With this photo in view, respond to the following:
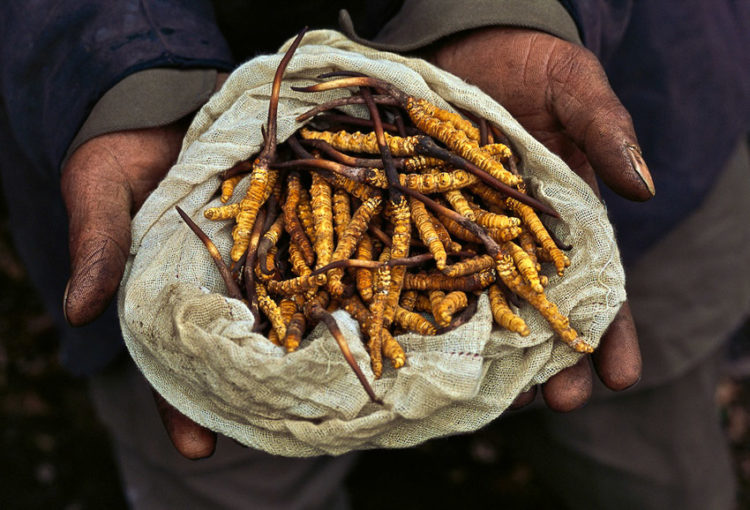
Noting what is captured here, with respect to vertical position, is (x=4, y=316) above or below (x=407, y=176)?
below

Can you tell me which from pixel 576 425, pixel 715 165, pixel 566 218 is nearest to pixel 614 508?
pixel 576 425

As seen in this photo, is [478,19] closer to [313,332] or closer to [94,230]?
[313,332]

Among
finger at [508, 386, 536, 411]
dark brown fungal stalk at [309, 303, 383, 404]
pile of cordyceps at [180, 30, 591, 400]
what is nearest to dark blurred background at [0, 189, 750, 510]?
finger at [508, 386, 536, 411]

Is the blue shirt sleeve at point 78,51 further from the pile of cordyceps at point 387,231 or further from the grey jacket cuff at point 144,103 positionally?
the pile of cordyceps at point 387,231

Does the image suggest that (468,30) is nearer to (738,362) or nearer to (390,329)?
(390,329)

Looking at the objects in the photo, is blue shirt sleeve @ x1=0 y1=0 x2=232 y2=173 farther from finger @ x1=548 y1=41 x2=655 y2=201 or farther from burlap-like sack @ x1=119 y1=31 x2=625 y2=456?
finger @ x1=548 y1=41 x2=655 y2=201

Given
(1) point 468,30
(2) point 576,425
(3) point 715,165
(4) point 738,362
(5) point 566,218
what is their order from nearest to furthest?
(5) point 566,218, (1) point 468,30, (3) point 715,165, (2) point 576,425, (4) point 738,362

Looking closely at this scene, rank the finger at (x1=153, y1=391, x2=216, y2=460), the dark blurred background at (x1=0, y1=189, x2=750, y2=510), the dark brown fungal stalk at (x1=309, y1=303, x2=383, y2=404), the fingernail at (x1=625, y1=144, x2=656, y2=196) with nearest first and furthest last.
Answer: the dark brown fungal stalk at (x1=309, y1=303, x2=383, y2=404) → the fingernail at (x1=625, y1=144, x2=656, y2=196) → the finger at (x1=153, y1=391, x2=216, y2=460) → the dark blurred background at (x1=0, y1=189, x2=750, y2=510)
